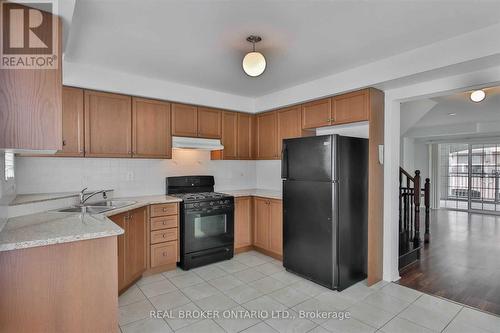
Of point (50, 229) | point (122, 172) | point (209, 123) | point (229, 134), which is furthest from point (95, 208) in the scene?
point (229, 134)

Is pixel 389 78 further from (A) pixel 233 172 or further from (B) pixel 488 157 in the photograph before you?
(B) pixel 488 157

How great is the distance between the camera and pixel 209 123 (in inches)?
163

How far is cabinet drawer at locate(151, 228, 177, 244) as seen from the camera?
3360mm

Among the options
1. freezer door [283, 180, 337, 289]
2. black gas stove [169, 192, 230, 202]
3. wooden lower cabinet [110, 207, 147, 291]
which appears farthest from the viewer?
black gas stove [169, 192, 230, 202]

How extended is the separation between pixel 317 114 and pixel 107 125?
2.64m

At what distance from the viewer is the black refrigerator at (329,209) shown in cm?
294

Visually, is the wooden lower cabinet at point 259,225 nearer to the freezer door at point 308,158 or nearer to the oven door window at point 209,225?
the oven door window at point 209,225

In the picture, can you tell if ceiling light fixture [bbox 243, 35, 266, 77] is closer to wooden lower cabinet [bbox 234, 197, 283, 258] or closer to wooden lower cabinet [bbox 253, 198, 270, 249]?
wooden lower cabinet [bbox 234, 197, 283, 258]

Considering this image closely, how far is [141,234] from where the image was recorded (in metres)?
3.20

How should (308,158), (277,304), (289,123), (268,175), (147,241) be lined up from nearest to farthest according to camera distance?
(277,304), (308,158), (147,241), (289,123), (268,175)

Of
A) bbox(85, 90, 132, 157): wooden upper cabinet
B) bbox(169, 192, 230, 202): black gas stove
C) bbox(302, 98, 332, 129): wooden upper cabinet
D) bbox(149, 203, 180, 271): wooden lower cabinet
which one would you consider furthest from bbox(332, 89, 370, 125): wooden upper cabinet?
bbox(85, 90, 132, 157): wooden upper cabinet

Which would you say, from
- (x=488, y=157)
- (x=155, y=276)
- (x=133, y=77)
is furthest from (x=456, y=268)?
(x=488, y=157)

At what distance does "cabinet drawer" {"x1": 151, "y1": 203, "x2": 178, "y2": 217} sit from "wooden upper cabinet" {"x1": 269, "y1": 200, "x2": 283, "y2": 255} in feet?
4.40

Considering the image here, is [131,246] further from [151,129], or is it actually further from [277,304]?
[277,304]
